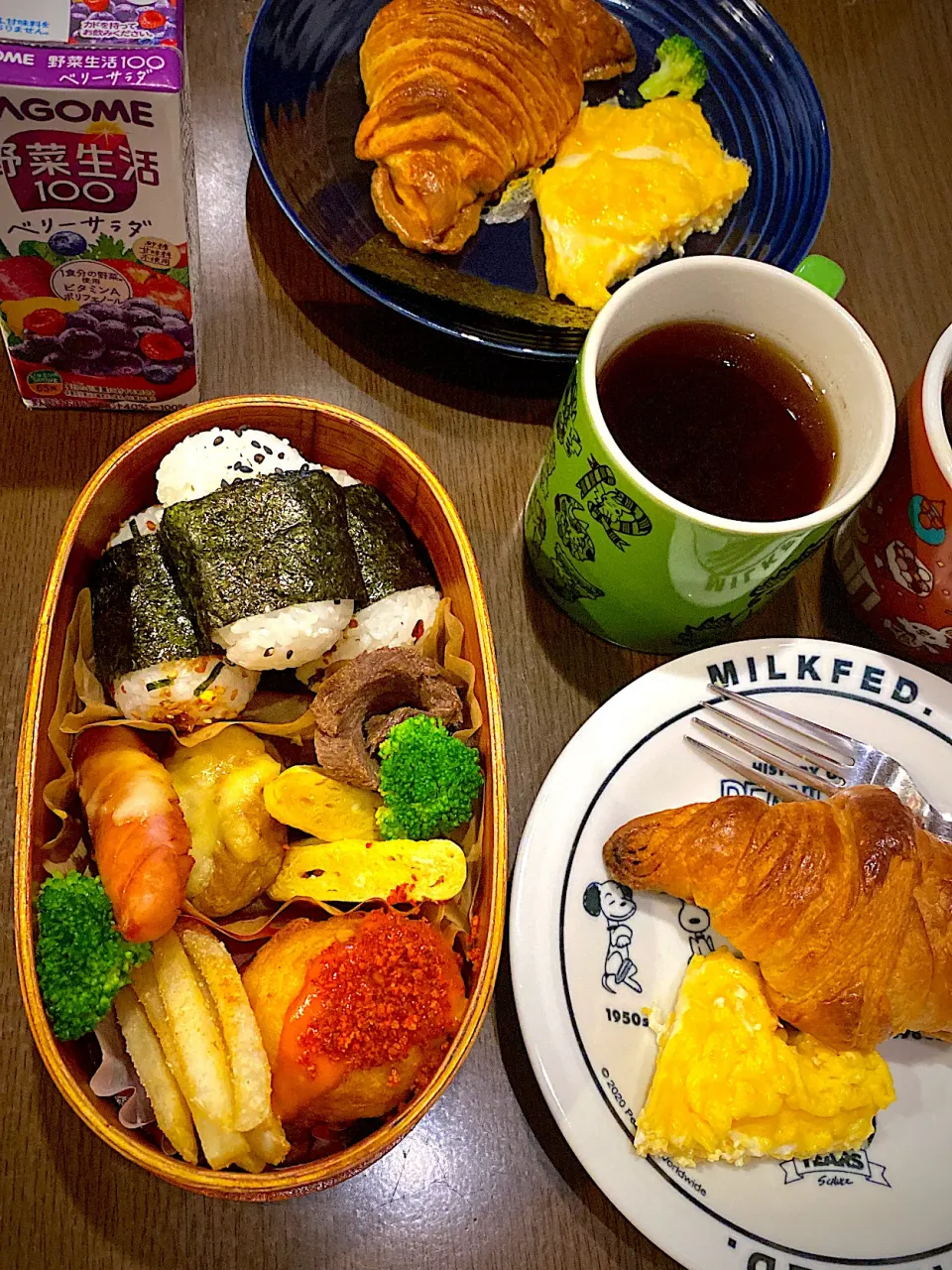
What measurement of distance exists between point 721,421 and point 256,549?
55 cm

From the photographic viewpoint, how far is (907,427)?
1.17m

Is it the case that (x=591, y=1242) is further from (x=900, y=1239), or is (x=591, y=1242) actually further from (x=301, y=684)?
(x=301, y=684)

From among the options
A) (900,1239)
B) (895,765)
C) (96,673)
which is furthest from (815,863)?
(96,673)

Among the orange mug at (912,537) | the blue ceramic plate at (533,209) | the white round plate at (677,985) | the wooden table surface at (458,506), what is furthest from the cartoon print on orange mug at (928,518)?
the blue ceramic plate at (533,209)

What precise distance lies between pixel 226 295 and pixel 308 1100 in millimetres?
1081

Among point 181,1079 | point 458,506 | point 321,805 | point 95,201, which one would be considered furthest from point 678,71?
point 181,1079

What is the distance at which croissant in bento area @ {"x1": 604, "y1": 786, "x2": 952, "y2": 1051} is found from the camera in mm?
1083

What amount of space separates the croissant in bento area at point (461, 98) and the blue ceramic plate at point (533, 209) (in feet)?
0.13

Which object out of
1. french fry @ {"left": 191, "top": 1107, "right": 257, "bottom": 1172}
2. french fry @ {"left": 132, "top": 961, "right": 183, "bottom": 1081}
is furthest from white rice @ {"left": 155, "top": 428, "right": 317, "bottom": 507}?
french fry @ {"left": 191, "top": 1107, "right": 257, "bottom": 1172}

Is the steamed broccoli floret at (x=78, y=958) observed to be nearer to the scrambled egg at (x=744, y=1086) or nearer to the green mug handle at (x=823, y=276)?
the scrambled egg at (x=744, y=1086)

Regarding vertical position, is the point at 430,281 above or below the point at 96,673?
above

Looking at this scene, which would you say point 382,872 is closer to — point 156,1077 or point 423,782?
point 423,782

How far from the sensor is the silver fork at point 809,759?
122 cm

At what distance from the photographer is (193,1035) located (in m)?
0.97
